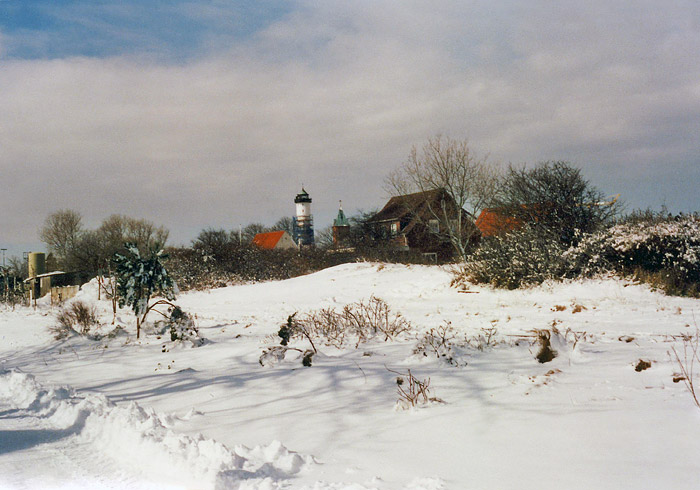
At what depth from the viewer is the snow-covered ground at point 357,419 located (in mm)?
3117

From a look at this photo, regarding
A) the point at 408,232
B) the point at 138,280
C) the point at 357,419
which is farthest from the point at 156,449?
the point at 408,232

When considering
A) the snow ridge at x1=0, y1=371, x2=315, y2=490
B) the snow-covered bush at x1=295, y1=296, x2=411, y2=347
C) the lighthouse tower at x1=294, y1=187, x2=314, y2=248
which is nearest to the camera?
the snow ridge at x1=0, y1=371, x2=315, y2=490

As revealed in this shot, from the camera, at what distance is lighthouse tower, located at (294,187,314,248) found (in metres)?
82.9

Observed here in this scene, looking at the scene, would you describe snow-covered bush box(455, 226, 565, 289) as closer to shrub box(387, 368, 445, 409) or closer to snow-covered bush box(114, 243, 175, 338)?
snow-covered bush box(114, 243, 175, 338)

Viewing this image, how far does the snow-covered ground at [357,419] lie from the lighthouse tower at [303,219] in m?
74.6

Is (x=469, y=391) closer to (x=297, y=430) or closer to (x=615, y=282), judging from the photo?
(x=297, y=430)

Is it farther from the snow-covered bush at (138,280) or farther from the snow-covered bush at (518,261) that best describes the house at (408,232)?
the snow-covered bush at (138,280)

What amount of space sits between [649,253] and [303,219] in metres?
74.1

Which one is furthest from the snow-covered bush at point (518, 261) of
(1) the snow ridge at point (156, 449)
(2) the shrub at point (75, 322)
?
(1) the snow ridge at point (156, 449)

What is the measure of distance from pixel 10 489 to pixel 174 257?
24.6m

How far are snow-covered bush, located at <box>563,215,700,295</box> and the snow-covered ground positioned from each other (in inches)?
166

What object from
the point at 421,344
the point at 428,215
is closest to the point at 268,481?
the point at 421,344

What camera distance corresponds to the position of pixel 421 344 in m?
6.36

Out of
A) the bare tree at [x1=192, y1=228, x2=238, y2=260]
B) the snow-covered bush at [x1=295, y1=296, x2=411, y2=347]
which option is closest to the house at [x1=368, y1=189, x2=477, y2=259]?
the bare tree at [x1=192, y1=228, x2=238, y2=260]
